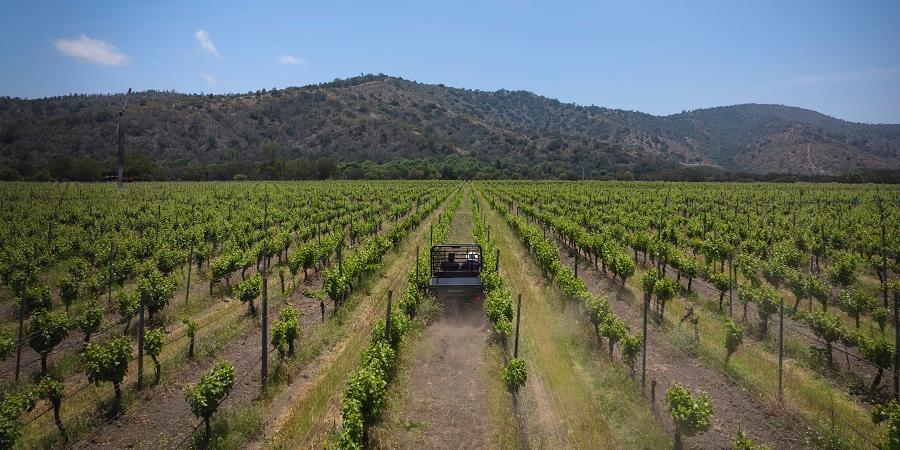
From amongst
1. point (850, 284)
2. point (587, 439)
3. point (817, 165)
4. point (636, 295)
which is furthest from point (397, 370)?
point (817, 165)

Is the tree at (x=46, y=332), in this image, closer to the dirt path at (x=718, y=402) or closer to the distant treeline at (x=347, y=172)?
the dirt path at (x=718, y=402)

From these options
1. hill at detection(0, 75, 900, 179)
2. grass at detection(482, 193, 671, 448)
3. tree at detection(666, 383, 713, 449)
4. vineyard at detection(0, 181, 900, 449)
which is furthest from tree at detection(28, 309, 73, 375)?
hill at detection(0, 75, 900, 179)

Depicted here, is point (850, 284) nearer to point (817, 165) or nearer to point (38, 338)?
point (38, 338)

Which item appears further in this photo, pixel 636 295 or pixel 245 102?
pixel 245 102

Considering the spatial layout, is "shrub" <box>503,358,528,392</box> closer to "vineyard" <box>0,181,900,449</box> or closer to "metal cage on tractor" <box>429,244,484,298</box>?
"vineyard" <box>0,181,900,449</box>

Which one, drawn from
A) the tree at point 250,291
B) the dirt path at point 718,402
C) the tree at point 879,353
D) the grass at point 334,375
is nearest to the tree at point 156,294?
the tree at point 250,291

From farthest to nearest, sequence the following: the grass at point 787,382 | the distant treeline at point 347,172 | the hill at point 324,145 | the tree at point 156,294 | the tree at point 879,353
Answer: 1. the hill at point 324,145
2. the distant treeline at point 347,172
3. the tree at point 156,294
4. the tree at point 879,353
5. the grass at point 787,382
